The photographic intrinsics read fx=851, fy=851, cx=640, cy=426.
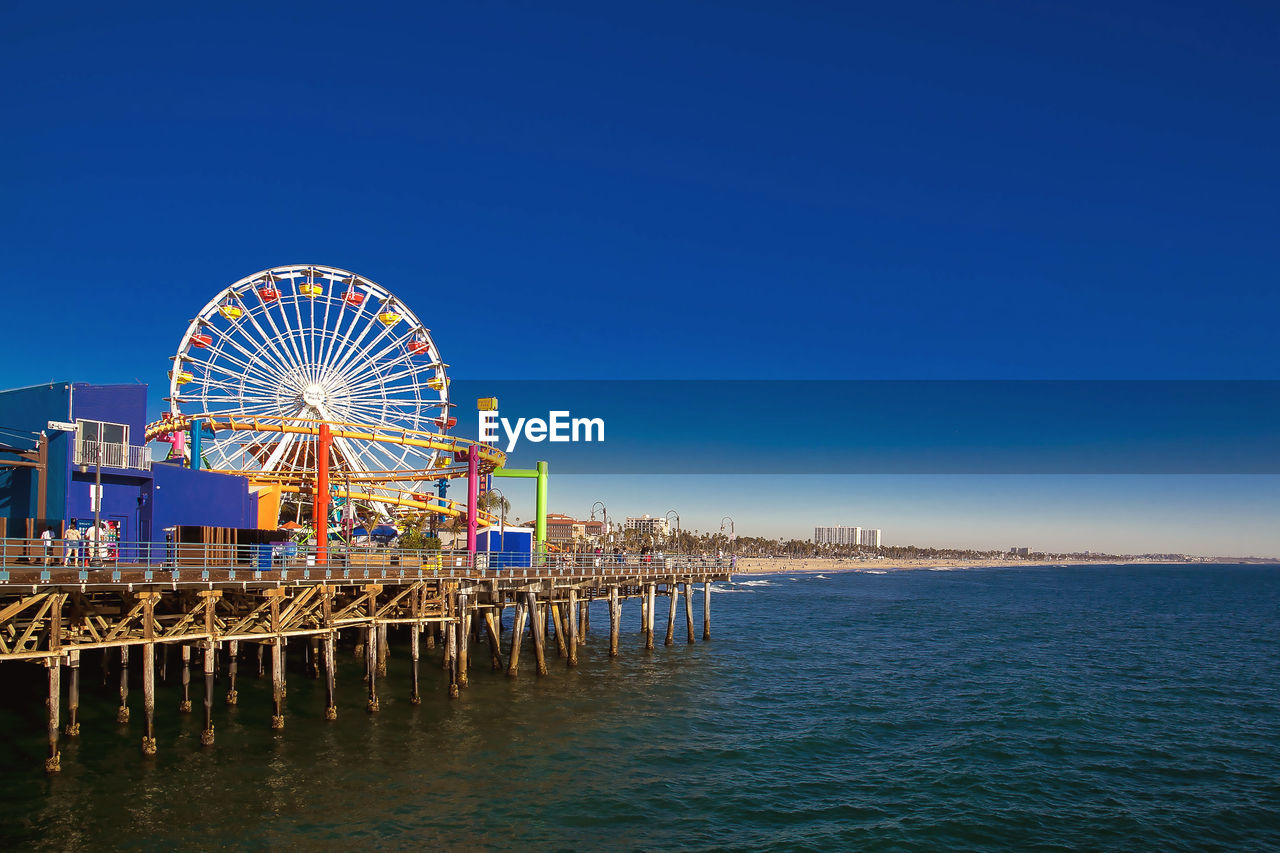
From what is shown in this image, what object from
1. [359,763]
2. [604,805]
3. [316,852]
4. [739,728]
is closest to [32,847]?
[316,852]

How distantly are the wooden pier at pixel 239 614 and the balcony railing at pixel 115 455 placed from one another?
14.1 ft

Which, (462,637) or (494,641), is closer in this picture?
(462,637)

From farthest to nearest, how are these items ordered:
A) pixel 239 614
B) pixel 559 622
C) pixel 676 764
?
pixel 559 622 → pixel 239 614 → pixel 676 764

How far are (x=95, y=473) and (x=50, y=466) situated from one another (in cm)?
128

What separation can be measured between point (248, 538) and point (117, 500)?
20.1 feet

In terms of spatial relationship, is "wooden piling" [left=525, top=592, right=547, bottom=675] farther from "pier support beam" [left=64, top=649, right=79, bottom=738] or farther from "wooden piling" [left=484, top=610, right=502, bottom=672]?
"pier support beam" [left=64, top=649, right=79, bottom=738]

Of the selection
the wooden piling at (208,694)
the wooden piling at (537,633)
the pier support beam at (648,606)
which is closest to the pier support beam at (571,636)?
the wooden piling at (537,633)

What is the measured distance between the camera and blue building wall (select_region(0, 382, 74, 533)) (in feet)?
90.0

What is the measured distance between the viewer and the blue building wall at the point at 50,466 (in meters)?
27.4

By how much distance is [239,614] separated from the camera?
80.5ft

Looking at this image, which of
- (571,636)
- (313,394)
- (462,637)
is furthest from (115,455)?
(313,394)

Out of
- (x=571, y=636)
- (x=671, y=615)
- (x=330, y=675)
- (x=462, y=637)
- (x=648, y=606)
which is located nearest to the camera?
(x=330, y=675)

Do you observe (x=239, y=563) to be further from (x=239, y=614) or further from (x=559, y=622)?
(x=559, y=622)

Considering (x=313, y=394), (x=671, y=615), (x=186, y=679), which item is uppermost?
(x=313, y=394)
